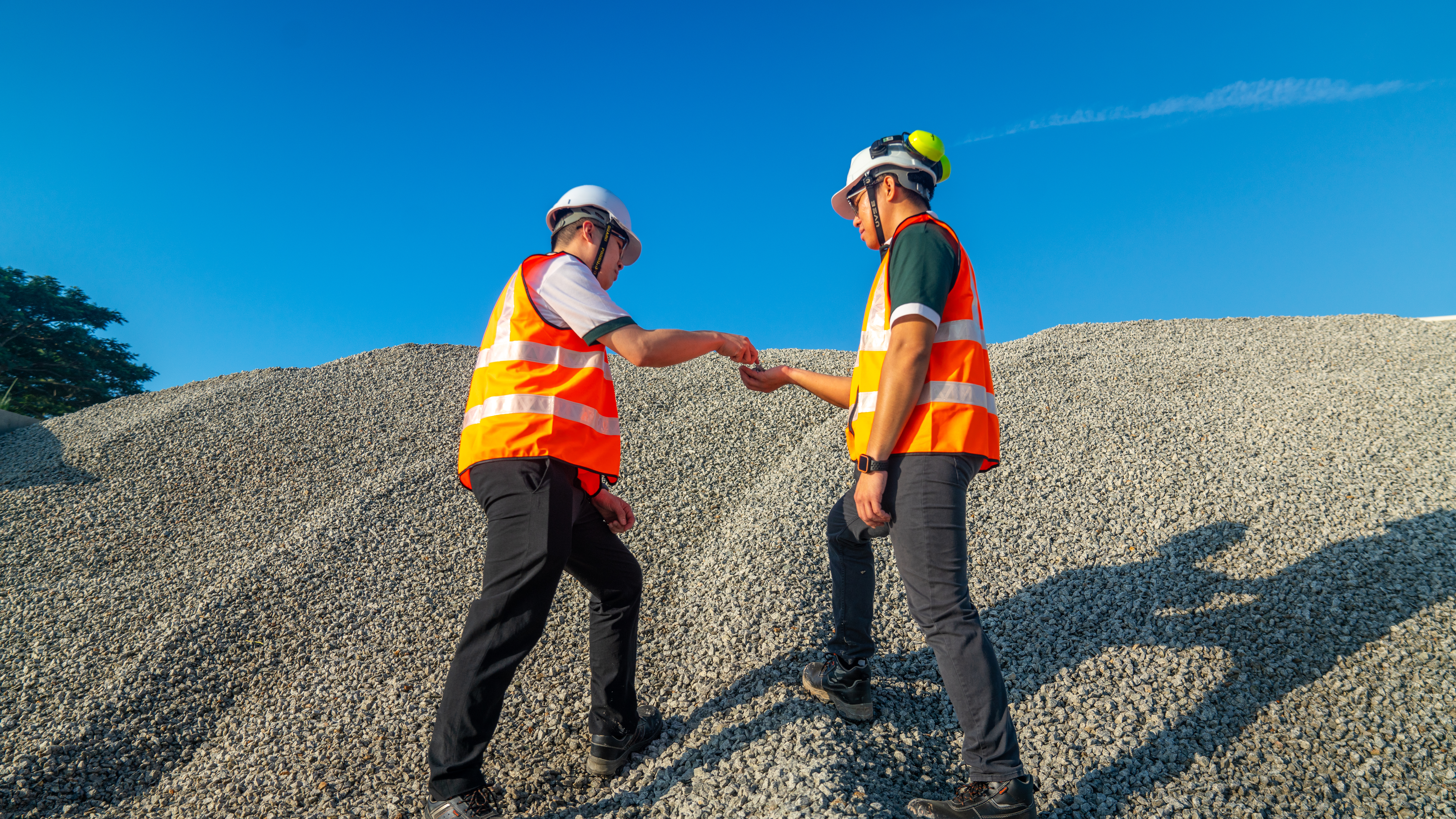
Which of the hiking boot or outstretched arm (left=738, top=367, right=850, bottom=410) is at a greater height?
outstretched arm (left=738, top=367, right=850, bottom=410)

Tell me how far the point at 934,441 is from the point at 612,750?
200cm

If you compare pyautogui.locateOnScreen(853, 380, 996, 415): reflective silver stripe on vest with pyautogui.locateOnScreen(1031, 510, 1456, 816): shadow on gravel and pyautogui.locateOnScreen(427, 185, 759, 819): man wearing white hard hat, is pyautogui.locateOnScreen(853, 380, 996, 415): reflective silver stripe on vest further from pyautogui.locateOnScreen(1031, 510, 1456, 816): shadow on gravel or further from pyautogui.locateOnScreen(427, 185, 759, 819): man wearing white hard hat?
pyautogui.locateOnScreen(1031, 510, 1456, 816): shadow on gravel

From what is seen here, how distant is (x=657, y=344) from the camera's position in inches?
105

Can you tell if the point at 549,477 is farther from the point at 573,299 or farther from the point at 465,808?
the point at 465,808

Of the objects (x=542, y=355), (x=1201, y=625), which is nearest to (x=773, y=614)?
(x=542, y=355)

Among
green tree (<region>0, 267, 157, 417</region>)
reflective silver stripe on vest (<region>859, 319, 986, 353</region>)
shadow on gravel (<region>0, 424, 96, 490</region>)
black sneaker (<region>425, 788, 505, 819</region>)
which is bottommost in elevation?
black sneaker (<region>425, 788, 505, 819</region>)

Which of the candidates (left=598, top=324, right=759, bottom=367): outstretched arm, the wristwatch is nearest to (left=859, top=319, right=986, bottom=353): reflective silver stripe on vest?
the wristwatch

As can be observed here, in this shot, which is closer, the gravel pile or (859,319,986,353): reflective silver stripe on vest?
(859,319,986,353): reflective silver stripe on vest

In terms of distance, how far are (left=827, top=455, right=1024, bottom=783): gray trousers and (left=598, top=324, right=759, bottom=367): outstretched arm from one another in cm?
92

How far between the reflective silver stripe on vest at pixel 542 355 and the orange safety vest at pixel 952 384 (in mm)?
1060

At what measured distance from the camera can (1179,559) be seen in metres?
4.72

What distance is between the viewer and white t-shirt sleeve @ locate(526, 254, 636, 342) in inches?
104

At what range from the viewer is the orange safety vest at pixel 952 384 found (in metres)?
2.42

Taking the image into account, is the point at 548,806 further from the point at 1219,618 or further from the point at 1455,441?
the point at 1455,441
